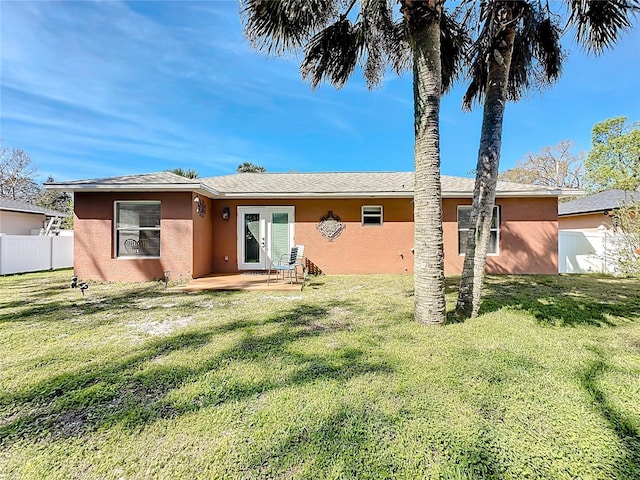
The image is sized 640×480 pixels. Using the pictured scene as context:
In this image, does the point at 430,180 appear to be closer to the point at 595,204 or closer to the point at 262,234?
the point at 262,234

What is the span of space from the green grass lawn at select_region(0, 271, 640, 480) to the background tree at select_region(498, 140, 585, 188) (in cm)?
2952

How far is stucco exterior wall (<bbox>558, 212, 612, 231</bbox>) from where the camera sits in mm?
13016

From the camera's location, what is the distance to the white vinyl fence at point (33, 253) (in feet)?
36.7

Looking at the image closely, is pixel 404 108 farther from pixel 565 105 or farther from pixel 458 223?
pixel 565 105

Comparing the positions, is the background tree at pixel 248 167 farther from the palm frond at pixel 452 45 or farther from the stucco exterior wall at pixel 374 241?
the palm frond at pixel 452 45

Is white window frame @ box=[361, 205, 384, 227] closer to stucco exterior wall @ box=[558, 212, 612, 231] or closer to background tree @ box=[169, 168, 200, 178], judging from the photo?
stucco exterior wall @ box=[558, 212, 612, 231]

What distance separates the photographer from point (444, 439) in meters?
2.25

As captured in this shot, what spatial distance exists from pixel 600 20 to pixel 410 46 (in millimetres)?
3437

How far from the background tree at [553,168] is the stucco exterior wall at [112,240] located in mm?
29608

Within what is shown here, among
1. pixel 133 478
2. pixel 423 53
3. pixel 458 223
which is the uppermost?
pixel 423 53

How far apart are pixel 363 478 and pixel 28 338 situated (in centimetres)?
523

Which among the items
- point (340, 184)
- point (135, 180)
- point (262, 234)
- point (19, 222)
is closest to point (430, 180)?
point (340, 184)

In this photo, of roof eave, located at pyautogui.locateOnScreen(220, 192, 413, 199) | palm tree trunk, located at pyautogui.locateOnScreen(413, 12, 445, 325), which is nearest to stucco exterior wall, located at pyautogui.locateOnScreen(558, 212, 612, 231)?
roof eave, located at pyautogui.locateOnScreen(220, 192, 413, 199)

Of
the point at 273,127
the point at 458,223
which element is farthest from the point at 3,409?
the point at 273,127
